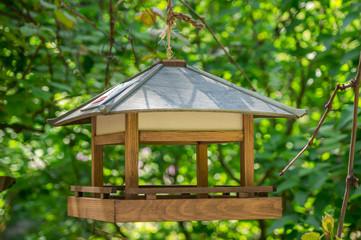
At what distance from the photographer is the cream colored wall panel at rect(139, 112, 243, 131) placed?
1.56m

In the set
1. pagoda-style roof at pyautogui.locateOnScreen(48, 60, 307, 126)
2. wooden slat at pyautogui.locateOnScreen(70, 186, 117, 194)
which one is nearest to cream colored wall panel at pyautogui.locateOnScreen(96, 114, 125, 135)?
pagoda-style roof at pyautogui.locateOnScreen(48, 60, 307, 126)

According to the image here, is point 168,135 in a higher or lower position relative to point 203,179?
higher

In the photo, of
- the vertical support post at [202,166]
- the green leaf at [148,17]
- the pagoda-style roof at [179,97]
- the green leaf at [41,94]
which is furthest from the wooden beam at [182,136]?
the green leaf at [41,94]

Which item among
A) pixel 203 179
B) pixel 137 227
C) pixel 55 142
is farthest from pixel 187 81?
pixel 137 227

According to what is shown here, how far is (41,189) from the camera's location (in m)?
3.97

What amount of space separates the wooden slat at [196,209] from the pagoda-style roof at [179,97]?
29cm

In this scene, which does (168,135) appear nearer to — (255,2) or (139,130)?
(139,130)

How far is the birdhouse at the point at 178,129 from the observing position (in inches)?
55.7

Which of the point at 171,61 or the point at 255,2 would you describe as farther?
the point at 255,2

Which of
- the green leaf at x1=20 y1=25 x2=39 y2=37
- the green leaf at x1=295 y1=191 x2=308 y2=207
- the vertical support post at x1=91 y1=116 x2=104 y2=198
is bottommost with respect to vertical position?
the green leaf at x1=295 y1=191 x2=308 y2=207

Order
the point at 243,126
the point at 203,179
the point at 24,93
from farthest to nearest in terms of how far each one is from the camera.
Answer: the point at 24,93 → the point at 203,179 → the point at 243,126

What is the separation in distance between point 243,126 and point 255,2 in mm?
1728

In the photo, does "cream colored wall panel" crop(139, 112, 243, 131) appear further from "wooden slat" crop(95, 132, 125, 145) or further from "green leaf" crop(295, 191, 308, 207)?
"green leaf" crop(295, 191, 308, 207)

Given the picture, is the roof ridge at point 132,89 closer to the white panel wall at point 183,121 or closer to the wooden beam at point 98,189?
the white panel wall at point 183,121
